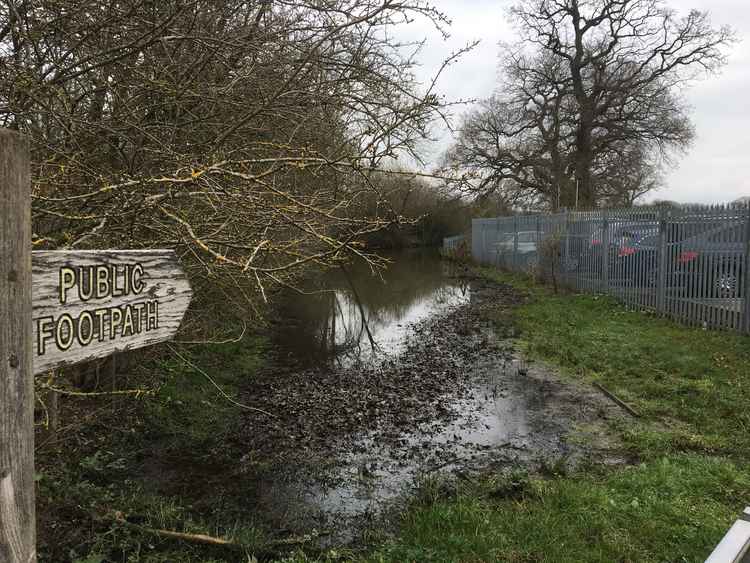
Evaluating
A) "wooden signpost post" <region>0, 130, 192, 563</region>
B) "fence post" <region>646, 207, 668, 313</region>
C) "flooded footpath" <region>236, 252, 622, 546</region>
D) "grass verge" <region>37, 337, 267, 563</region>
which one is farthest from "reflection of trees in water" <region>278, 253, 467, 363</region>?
"fence post" <region>646, 207, 668, 313</region>

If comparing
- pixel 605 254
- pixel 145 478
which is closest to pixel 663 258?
pixel 605 254

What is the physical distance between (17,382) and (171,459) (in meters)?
3.92

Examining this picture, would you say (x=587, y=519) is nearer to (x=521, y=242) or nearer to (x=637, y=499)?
(x=637, y=499)

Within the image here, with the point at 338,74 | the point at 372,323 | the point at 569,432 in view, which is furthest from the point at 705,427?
the point at 372,323

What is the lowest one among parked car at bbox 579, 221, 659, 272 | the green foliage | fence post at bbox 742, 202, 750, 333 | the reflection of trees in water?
the green foliage

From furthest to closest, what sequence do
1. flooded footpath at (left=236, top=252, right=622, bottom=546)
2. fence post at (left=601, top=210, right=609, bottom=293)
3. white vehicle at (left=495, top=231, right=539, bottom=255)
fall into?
white vehicle at (left=495, top=231, right=539, bottom=255) < fence post at (left=601, top=210, right=609, bottom=293) < flooded footpath at (left=236, top=252, right=622, bottom=546)

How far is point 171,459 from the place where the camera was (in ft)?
15.7

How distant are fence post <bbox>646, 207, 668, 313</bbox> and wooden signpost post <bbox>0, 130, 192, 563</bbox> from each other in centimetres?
1039

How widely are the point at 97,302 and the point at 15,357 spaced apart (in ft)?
0.90

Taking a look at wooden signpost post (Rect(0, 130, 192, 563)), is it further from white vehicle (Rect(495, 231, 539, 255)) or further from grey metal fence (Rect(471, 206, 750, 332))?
white vehicle (Rect(495, 231, 539, 255))

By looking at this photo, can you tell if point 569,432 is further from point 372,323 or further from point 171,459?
point 372,323

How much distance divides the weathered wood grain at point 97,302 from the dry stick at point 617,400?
513cm

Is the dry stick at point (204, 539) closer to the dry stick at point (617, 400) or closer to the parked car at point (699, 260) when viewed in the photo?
the dry stick at point (617, 400)

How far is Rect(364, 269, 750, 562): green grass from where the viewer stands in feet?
10.6
